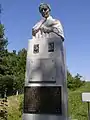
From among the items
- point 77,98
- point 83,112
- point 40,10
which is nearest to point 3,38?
point 77,98

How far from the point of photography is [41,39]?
570 centimetres

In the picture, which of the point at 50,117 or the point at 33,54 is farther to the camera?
the point at 33,54

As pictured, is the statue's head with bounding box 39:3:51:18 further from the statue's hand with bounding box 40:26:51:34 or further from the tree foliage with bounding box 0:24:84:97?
the tree foliage with bounding box 0:24:84:97

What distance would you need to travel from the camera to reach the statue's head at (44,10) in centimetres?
579

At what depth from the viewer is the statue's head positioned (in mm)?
5793

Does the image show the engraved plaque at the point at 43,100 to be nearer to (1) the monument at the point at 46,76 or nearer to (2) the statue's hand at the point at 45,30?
(1) the monument at the point at 46,76

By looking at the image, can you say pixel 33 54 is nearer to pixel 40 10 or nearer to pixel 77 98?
pixel 40 10

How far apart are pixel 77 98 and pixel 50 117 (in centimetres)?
1014

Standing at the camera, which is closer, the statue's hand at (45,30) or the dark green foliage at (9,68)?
the statue's hand at (45,30)

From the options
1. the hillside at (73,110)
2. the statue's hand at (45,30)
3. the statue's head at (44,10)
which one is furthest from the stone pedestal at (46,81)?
the hillside at (73,110)

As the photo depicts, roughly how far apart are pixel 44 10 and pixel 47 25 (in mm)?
335

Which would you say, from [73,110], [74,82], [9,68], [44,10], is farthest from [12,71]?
[44,10]

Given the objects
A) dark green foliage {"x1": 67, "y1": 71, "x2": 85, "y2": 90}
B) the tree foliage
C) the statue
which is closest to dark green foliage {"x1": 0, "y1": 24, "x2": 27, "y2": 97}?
the tree foliage

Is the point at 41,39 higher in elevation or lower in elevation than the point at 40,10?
lower
